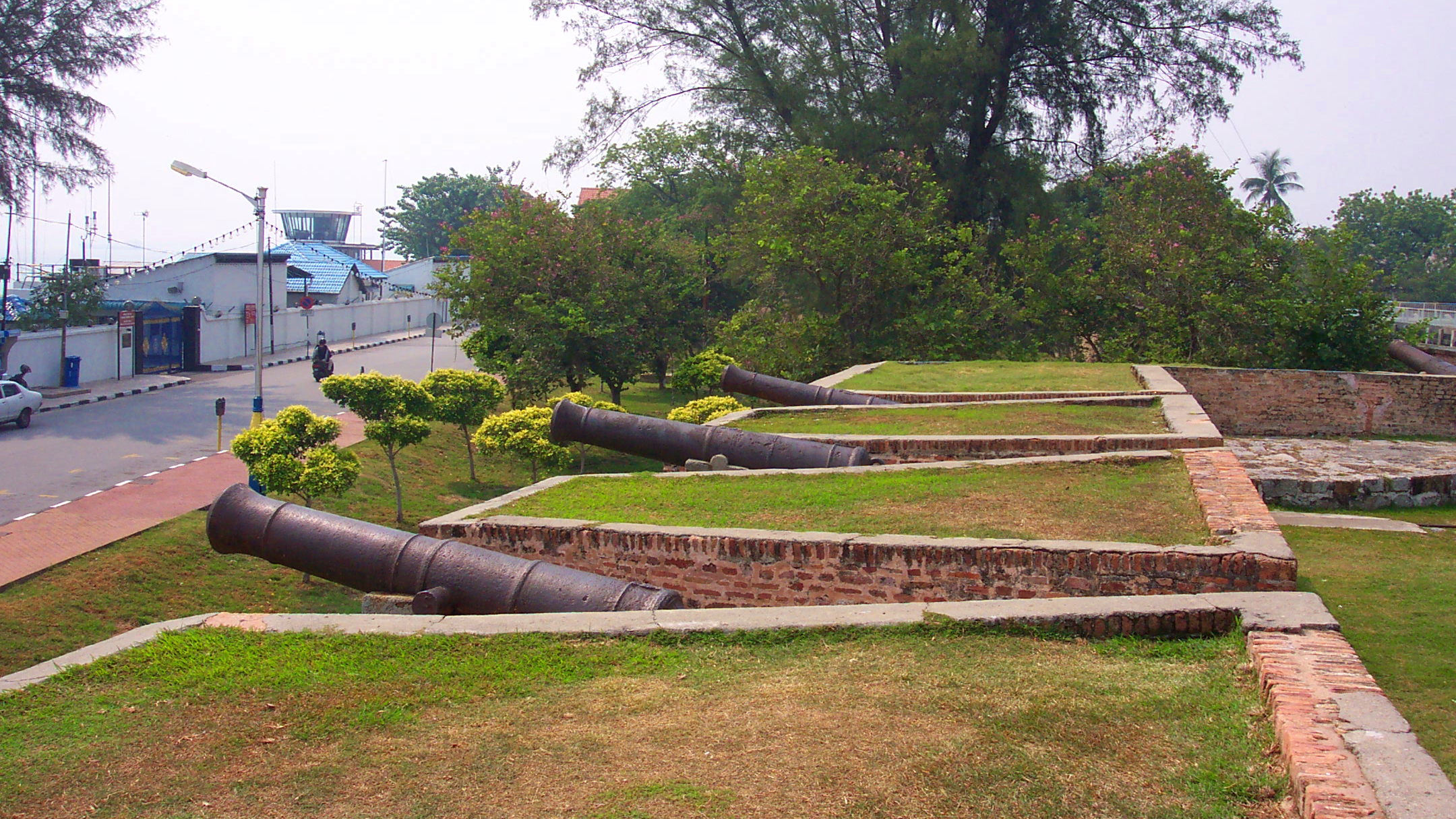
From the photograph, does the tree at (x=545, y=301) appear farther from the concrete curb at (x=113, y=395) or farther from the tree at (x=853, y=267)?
the concrete curb at (x=113, y=395)

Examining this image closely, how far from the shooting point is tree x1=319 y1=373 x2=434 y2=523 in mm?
15180

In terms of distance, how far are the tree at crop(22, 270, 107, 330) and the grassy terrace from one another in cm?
2531

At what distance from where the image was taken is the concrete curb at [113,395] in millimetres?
21438

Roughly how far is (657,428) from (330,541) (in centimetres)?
401

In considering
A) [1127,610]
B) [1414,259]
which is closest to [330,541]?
[1127,610]

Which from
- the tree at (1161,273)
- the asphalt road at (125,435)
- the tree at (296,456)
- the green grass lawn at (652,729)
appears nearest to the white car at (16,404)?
the asphalt road at (125,435)

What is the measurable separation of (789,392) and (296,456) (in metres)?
6.03

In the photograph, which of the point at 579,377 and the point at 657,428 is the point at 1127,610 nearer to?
the point at 657,428

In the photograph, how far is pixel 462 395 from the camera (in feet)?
58.3

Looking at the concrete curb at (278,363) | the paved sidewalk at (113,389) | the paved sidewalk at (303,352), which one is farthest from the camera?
the paved sidewalk at (303,352)

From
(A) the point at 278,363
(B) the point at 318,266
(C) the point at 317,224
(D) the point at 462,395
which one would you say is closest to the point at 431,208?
(C) the point at 317,224

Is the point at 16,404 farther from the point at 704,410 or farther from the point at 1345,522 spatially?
the point at 1345,522

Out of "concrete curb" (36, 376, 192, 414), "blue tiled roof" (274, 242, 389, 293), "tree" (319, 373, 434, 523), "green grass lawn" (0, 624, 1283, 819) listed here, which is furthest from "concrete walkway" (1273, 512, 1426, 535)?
"blue tiled roof" (274, 242, 389, 293)

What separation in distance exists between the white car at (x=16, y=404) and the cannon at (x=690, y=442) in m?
12.4
